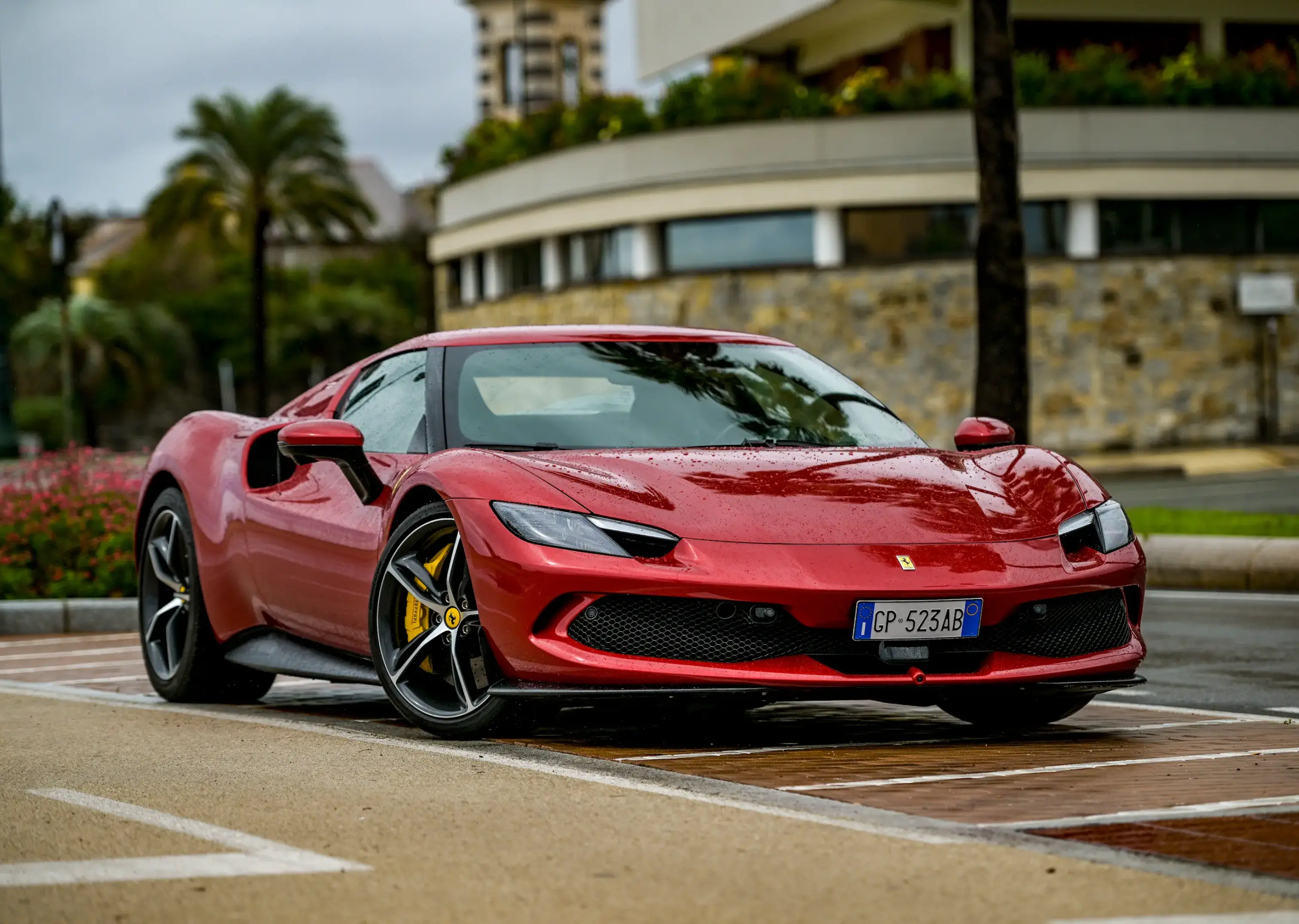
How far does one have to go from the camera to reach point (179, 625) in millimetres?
8188

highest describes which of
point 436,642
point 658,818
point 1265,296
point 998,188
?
point 998,188

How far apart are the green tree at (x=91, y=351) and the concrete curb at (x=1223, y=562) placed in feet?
173

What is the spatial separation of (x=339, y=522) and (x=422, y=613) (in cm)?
72

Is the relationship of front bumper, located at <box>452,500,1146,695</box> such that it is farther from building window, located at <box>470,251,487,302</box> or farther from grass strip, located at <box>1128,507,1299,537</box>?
building window, located at <box>470,251,487,302</box>

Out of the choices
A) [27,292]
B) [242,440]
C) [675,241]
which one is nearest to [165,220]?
[675,241]

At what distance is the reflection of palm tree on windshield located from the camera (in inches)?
276

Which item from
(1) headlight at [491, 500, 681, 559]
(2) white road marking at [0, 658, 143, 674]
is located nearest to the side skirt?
(1) headlight at [491, 500, 681, 559]

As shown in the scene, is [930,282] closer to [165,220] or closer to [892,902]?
[165,220]

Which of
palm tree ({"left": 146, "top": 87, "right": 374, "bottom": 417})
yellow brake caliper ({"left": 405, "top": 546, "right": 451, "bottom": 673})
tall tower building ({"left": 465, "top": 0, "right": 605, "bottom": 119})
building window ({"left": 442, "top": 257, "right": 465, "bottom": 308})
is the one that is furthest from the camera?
tall tower building ({"left": 465, "top": 0, "right": 605, "bottom": 119})

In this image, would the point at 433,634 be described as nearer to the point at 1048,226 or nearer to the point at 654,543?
the point at 654,543

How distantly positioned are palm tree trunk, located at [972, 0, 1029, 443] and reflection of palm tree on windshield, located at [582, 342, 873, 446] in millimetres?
10948

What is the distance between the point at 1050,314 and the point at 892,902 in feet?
98.8

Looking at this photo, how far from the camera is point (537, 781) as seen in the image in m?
5.30

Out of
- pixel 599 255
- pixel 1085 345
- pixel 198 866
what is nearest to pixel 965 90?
pixel 1085 345
